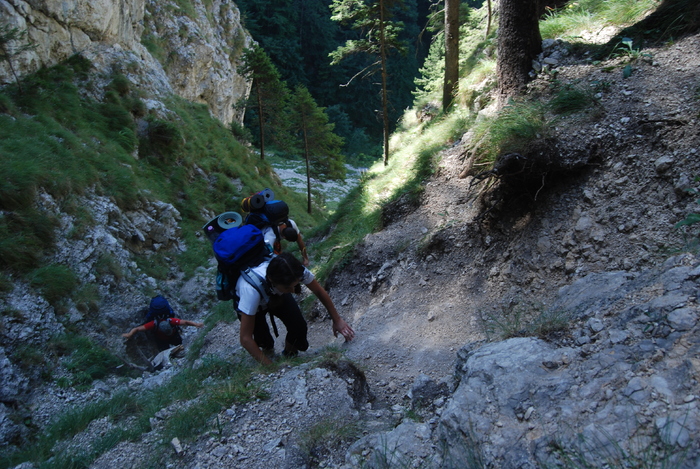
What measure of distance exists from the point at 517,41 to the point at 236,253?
543 cm

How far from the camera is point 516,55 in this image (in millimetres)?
6395

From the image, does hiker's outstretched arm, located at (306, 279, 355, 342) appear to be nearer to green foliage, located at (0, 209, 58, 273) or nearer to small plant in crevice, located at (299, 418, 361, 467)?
small plant in crevice, located at (299, 418, 361, 467)

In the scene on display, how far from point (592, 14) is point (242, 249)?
24.8 feet

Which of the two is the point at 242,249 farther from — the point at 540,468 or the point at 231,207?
the point at 231,207

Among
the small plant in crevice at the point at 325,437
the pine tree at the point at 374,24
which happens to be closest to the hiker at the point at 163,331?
the small plant in crevice at the point at 325,437

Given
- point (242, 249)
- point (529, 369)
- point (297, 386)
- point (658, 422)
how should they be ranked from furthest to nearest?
1. point (242, 249)
2. point (297, 386)
3. point (529, 369)
4. point (658, 422)

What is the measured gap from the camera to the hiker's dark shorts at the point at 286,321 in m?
4.14

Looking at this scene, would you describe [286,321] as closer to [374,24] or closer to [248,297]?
[248,297]

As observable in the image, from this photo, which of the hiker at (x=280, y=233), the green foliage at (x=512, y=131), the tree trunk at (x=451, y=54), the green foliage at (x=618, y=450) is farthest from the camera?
the tree trunk at (x=451, y=54)

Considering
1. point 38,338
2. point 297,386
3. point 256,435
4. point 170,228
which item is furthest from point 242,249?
point 170,228

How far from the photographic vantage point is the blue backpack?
381 cm

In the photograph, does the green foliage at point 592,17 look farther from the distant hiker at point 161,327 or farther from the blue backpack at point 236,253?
the distant hiker at point 161,327

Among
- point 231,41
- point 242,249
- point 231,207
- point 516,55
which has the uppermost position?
point 231,41

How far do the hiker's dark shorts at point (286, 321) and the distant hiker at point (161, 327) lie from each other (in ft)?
14.9
